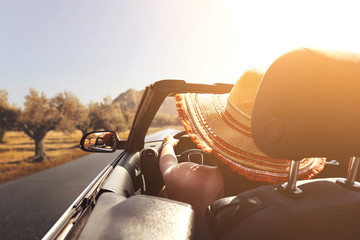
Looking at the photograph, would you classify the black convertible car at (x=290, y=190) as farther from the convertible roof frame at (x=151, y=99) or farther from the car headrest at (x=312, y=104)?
the convertible roof frame at (x=151, y=99)

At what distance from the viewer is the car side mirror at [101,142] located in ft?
7.70

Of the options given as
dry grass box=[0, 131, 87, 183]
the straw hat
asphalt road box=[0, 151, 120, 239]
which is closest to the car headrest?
the straw hat

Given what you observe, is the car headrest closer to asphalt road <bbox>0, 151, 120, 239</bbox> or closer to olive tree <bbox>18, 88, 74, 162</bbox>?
asphalt road <bbox>0, 151, 120, 239</bbox>

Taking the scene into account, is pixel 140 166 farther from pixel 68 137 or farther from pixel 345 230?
pixel 68 137

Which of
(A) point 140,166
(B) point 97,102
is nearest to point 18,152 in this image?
(B) point 97,102

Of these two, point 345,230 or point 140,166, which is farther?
point 140,166

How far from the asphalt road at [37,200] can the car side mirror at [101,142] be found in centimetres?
1953

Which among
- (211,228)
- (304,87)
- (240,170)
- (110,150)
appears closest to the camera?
(304,87)

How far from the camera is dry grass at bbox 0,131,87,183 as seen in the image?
4050cm

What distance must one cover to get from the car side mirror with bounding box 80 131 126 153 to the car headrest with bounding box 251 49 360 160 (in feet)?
6.38

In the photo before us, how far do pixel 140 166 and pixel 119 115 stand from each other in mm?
68429

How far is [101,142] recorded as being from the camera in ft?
8.06

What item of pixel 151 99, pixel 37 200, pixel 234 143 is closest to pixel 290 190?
pixel 234 143

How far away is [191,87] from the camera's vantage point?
2604mm
